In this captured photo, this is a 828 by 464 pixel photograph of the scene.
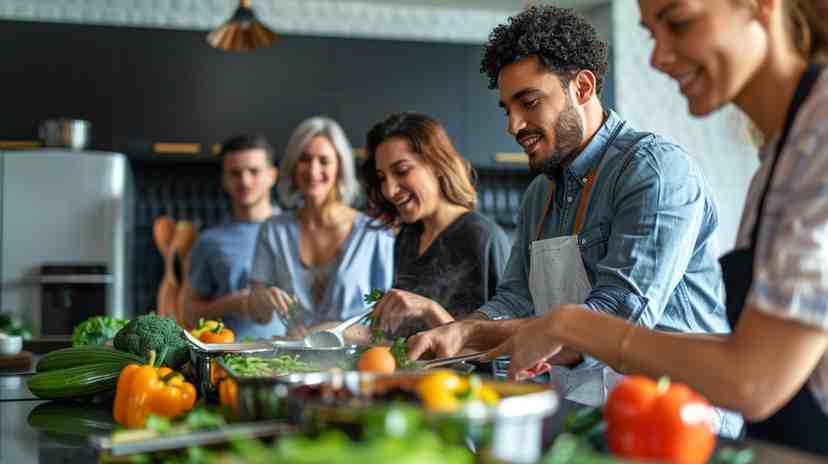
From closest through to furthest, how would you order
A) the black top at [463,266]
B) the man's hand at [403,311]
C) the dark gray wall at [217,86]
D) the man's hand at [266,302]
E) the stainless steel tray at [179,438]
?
the stainless steel tray at [179,438] < the man's hand at [403,311] < the black top at [463,266] < the man's hand at [266,302] < the dark gray wall at [217,86]

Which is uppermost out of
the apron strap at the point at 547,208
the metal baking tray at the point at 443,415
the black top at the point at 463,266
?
the apron strap at the point at 547,208

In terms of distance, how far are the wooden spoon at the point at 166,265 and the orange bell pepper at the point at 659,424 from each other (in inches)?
187

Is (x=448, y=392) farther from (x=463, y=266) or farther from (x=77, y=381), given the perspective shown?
(x=463, y=266)

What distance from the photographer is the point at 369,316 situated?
2752 mm

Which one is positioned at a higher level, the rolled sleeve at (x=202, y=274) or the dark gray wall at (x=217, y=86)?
the dark gray wall at (x=217, y=86)

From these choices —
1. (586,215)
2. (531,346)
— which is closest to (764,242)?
(531,346)

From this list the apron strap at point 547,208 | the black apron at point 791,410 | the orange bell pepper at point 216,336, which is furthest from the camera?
the orange bell pepper at point 216,336

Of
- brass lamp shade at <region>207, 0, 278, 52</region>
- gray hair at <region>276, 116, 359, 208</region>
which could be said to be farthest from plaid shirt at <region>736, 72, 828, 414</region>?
gray hair at <region>276, 116, 359, 208</region>

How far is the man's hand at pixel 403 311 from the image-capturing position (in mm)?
2670

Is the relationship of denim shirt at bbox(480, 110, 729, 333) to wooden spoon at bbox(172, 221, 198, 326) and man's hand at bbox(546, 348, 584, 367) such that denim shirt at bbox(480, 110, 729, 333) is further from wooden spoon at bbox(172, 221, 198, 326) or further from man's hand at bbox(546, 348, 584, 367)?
wooden spoon at bbox(172, 221, 198, 326)

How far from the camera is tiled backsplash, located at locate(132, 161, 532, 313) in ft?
20.4

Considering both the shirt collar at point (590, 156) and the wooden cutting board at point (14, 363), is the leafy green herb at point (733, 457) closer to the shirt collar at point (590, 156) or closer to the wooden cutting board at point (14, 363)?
the shirt collar at point (590, 156)

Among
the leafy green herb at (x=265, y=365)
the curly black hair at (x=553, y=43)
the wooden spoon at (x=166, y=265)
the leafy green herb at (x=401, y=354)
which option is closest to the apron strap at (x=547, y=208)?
the curly black hair at (x=553, y=43)

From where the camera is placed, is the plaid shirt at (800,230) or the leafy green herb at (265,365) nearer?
the plaid shirt at (800,230)
